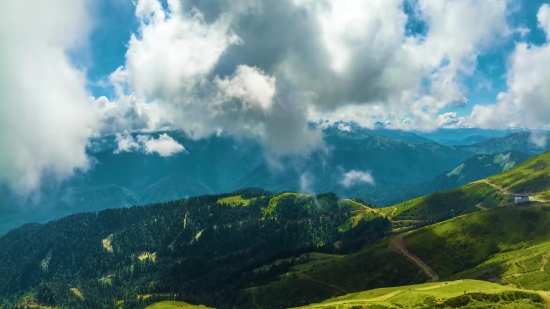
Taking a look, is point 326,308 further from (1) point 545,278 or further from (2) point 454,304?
(1) point 545,278

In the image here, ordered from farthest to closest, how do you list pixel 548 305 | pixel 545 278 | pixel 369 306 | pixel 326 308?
pixel 545 278, pixel 326 308, pixel 369 306, pixel 548 305

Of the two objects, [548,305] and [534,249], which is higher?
[534,249]

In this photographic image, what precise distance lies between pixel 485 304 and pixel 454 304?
A: 9.41 metres

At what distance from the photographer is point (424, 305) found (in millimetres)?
117938

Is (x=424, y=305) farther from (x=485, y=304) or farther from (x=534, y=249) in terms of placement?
(x=534, y=249)

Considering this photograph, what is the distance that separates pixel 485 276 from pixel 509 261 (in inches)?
756

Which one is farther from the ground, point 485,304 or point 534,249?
point 534,249

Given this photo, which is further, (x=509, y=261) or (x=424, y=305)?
(x=509, y=261)

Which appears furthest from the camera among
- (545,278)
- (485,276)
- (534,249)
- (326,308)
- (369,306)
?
(534,249)

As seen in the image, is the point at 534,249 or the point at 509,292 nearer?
the point at 509,292

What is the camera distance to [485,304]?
11362cm

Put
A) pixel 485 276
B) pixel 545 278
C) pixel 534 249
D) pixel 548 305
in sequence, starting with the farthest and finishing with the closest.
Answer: pixel 534 249
pixel 485 276
pixel 545 278
pixel 548 305

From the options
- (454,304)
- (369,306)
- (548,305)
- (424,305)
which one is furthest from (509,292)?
(369,306)

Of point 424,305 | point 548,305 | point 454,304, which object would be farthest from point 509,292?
point 424,305
